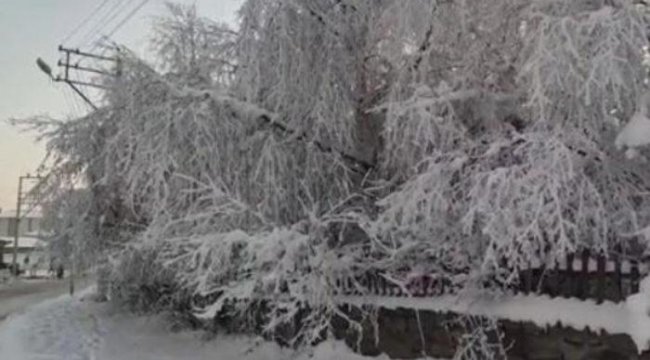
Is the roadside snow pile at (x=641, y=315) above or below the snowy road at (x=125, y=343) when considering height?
above

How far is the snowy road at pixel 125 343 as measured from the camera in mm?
12156

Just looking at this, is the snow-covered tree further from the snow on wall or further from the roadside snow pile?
the roadside snow pile

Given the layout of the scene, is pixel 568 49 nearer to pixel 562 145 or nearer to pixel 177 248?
pixel 562 145

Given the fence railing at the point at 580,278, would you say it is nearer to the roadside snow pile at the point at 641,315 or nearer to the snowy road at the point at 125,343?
the roadside snow pile at the point at 641,315

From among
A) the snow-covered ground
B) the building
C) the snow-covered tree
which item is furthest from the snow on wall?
the building

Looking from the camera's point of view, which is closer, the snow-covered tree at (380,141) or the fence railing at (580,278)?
the fence railing at (580,278)

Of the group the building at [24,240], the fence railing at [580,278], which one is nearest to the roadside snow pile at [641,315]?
the fence railing at [580,278]

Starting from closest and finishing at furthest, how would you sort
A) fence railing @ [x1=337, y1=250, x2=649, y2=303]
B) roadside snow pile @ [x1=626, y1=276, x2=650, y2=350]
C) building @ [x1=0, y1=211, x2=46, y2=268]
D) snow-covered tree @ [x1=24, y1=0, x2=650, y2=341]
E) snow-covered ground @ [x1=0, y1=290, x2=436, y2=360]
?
roadside snow pile @ [x1=626, y1=276, x2=650, y2=350] < fence railing @ [x1=337, y1=250, x2=649, y2=303] < snow-covered tree @ [x1=24, y1=0, x2=650, y2=341] < snow-covered ground @ [x1=0, y1=290, x2=436, y2=360] < building @ [x1=0, y1=211, x2=46, y2=268]

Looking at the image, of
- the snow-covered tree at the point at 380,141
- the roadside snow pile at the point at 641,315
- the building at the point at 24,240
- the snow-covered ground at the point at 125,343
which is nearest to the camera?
the roadside snow pile at the point at 641,315

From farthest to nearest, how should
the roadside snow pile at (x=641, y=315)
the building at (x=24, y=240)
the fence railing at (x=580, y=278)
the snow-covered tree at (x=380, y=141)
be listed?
the building at (x=24, y=240) → the snow-covered tree at (x=380, y=141) → the fence railing at (x=580, y=278) → the roadside snow pile at (x=641, y=315)

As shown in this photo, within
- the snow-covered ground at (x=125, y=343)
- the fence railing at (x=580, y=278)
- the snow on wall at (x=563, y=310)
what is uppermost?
the fence railing at (x=580, y=278)

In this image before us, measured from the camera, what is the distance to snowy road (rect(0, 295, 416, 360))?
12.2m

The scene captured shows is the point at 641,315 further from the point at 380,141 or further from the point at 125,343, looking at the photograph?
the point at 125,343

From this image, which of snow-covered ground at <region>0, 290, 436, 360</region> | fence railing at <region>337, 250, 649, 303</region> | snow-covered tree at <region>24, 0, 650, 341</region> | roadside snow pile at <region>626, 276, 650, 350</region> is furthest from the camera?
snow-covered ground at <region>0, 290, 436, 360</region>
